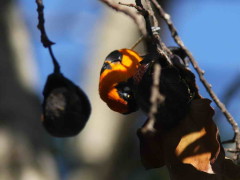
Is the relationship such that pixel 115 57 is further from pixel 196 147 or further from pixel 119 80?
pixel 196 147

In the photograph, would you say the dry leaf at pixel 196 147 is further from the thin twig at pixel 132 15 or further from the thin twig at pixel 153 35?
the thin twig at pixel 132 15

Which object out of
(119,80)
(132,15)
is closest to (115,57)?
(119,80)

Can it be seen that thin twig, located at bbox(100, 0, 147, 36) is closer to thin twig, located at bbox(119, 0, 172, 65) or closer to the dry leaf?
thin twig, located at bbox(119, 0, 172, 65)

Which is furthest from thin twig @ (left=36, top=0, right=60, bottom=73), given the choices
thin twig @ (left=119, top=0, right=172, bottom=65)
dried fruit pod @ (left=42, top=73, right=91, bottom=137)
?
thin twig @ (left=119, top=0, right=172, bottom=65)

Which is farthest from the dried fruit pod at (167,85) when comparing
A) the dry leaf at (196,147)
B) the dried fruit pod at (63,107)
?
the dried fruit pod at (63,107)

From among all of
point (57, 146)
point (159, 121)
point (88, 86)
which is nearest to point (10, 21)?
point (88, 86)

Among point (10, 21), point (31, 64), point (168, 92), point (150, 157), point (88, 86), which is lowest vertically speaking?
point (88, 86)

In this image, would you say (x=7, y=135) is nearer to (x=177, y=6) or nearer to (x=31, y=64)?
(x=31, y=64)

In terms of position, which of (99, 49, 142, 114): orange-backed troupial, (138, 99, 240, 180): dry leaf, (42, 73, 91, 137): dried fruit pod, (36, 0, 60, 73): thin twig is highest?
(36, 0, 60, 73): thin twig
